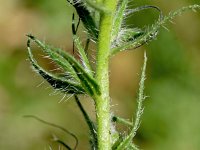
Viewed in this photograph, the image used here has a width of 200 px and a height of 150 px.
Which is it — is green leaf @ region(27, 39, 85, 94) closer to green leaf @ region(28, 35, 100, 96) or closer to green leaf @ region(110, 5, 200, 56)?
green leaf @ region(28, 35, 100, 96)

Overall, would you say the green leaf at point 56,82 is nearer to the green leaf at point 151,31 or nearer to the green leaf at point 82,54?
the green leaf at point 82,54

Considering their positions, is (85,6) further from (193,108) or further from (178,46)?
(178,46)

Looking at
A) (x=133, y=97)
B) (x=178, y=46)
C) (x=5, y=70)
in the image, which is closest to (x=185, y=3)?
(x=178, y=46)

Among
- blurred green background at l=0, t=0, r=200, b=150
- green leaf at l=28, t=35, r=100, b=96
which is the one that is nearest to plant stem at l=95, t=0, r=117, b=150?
green leaf at l=28, t=35, r=100, b=96

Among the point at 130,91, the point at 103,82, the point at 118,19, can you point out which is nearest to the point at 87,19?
the point at 118,19

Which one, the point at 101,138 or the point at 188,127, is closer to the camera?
the point at 101,138

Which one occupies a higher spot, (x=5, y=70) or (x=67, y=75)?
(x=67, y=75)

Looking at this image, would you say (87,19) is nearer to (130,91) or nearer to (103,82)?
(103,82)

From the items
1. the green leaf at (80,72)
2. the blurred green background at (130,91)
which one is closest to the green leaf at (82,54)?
the green leaf at (80,72)
